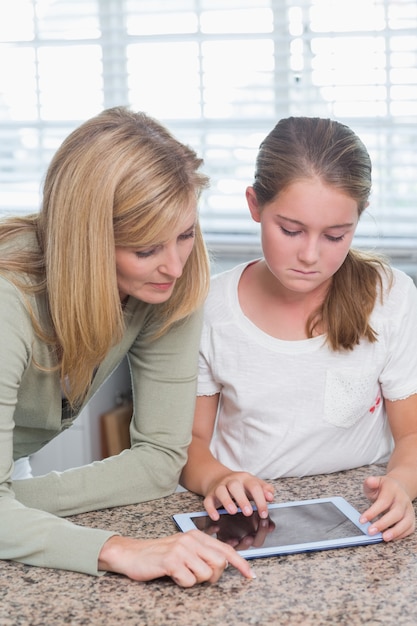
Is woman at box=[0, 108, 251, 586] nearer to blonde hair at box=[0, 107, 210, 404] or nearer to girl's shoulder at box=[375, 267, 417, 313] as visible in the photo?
blonde hair at box=[0, 107, 210, 404]

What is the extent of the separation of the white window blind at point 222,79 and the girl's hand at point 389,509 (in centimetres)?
183

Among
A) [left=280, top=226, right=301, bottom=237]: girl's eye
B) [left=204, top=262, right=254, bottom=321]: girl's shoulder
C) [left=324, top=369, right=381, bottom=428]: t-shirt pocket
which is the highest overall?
[left=280, top=226, right=301, bottom=237]: girl's eye

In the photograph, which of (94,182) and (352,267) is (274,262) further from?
(94,182)

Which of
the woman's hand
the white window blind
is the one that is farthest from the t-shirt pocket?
the white window blind

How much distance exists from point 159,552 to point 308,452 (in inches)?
21.0

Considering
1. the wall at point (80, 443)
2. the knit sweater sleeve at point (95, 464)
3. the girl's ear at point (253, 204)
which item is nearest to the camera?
the knit sweater sleeve at point (95, 464)

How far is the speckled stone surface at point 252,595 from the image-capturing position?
96cm

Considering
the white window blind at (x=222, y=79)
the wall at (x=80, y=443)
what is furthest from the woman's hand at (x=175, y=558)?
→ the white window blind at (x=222, y=79)

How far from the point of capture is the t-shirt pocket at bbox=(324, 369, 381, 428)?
5.03 ft

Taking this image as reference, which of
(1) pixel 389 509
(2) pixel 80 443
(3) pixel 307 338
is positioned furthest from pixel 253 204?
(2) pixel 80 443

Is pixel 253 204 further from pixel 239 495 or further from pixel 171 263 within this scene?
pixel 239 495

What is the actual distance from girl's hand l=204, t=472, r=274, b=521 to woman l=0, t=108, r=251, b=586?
0.11 m

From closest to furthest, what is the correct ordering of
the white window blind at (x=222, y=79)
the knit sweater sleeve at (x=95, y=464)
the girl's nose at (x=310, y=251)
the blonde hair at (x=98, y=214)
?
the knit sweater sleeve at (x=95, y=464) < the blonde hair at (x=98, y=214) < the girl's nose at (x=310, y=251) < the white window blind at (x=222, y=79)

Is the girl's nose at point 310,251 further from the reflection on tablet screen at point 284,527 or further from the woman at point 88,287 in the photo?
the reflection on tablet screen at point 284,527
